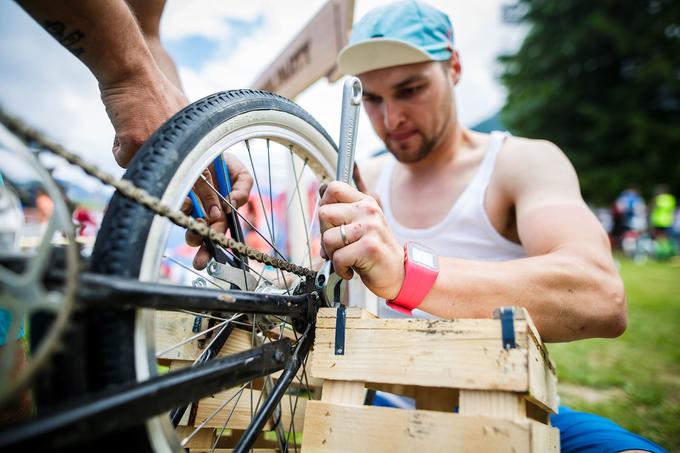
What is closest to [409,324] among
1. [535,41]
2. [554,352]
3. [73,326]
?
[73,326]

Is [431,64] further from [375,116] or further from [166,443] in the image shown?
[166,443]

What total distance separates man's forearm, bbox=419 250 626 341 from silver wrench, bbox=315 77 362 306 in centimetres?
23

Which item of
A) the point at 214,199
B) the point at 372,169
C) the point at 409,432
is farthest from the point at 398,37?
the point at 409,432

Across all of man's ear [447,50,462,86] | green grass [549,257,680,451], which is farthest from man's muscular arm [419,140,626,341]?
green grass [549,257,680,451]

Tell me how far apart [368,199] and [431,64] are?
1043mm

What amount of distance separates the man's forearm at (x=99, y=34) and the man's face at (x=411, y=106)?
3.53ft

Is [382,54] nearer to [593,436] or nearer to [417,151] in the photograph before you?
[417,151]

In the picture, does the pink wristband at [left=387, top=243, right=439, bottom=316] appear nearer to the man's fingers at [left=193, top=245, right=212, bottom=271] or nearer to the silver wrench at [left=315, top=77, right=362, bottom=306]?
the silver wrench at [left=315, top=77, right=362, bottom=306]

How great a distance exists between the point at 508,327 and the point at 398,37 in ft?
4.09

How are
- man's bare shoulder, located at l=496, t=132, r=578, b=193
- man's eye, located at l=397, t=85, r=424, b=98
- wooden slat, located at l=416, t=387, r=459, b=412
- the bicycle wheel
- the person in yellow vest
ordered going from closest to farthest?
the bicycle wheel, wooden slat, located at l=416, t=387, r=459, b=412, man's bare shoulder, located at l=496, t=132, r=578, b=193, man's eye, located at l=397, t=85, r=424, b=98, the person in yellow vest

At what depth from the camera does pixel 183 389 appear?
647 mm

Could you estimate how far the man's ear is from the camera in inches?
75.6

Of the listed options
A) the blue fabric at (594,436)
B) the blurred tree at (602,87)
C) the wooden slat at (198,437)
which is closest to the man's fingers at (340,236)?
the wooden slat at (198,437)

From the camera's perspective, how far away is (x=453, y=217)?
1.70 meters
